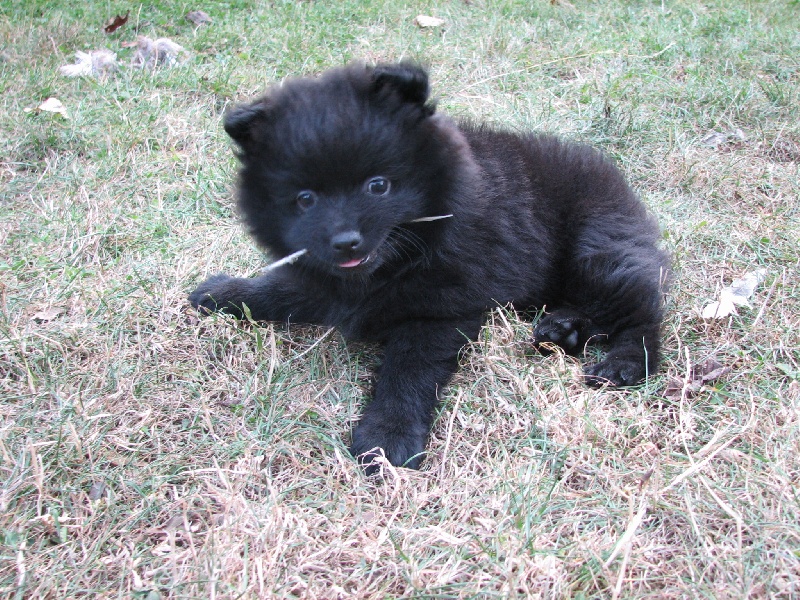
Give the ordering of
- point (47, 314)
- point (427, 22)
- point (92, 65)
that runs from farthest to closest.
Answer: point (427, 22) < point (92, 65) < point (47, 314)

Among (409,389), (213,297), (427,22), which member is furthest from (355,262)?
(427,22)

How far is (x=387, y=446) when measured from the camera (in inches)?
112

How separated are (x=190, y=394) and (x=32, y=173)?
8.79ft

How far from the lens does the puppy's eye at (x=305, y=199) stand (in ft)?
9.46

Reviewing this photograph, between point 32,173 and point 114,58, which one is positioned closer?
point 32,173

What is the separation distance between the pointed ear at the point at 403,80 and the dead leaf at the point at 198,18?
4.41 meters

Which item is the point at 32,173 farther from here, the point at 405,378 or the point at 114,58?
the point at 405,378

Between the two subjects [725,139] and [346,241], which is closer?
[346,241]

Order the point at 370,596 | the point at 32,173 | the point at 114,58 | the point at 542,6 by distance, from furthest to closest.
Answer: the point at 542,6
the point at 114,58
the point at 32,173
the point at 370,596

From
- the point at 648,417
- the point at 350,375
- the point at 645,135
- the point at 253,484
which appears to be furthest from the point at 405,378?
the point at 645,135

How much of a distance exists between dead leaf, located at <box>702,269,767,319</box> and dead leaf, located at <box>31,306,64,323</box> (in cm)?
322

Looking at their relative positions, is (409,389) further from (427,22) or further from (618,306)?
(427,22)

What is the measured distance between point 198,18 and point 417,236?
4.72 meters

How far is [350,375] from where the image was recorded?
130 inches
